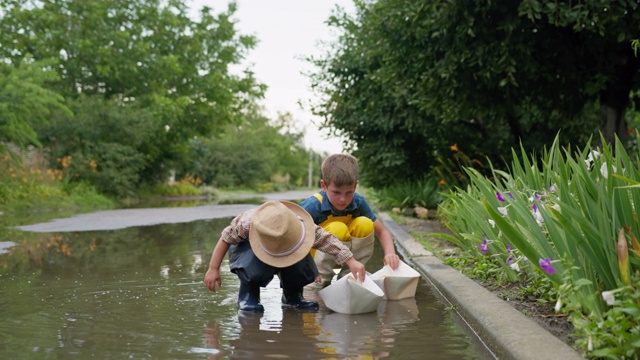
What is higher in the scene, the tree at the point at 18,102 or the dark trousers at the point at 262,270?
the tree at the point at 18,102

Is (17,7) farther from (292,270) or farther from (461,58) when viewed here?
(292,270)

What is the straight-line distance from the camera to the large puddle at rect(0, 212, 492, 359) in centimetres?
370

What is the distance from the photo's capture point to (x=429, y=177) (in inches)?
→ 678

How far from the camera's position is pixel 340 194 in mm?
5180

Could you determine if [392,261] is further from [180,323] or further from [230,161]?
[230,161]

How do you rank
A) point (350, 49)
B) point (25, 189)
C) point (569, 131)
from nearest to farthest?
point (569, 131) < point (350, 49) < point (25, 189)

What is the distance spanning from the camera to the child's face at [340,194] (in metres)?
5.12

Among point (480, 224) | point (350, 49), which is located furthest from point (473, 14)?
point (350, 49)

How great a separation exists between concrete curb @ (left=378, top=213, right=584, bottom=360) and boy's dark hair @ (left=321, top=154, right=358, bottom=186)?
1.05m

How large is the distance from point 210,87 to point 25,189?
15082 millimetres

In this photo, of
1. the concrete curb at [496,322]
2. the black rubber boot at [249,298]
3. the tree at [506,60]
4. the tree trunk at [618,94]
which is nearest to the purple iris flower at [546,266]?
the concrete curb at [496,322]

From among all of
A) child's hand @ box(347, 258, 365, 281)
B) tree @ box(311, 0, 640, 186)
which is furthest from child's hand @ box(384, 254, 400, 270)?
tree @ box(311, 0, 640, 186)

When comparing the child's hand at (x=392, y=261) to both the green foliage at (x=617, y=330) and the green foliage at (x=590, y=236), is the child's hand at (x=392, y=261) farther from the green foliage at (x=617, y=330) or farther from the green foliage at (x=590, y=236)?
the green foliage at (x=617, y=330)

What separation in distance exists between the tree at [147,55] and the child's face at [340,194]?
2541 cm
